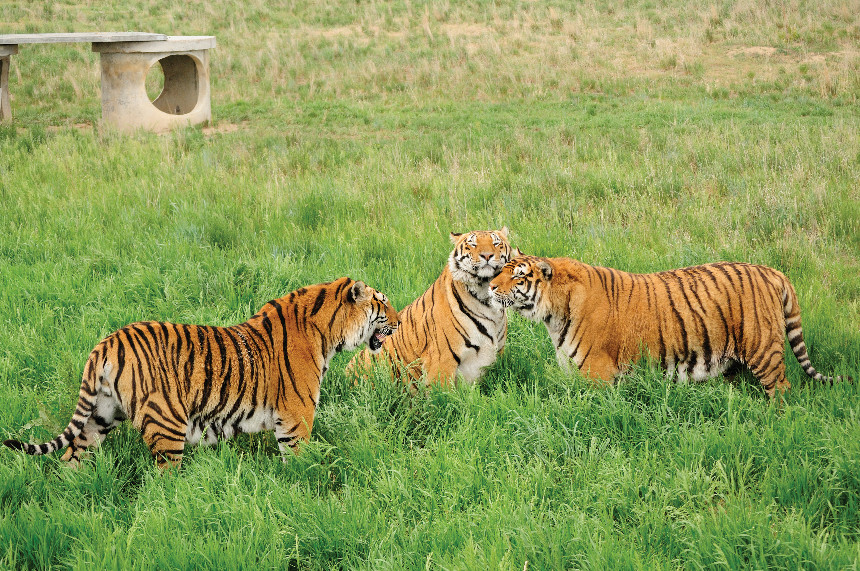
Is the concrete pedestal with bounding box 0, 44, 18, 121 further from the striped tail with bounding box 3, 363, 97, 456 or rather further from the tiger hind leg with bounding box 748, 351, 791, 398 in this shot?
the tiger hind leg with bounding box 748, 351, 791, 398

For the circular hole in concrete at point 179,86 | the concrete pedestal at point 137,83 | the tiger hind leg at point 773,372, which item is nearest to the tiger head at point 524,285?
the tiger hind leg at point 773,372

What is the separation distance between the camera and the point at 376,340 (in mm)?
4312

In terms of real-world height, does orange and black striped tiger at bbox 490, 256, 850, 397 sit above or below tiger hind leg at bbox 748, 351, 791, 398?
above

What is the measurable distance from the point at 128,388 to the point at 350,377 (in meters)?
1.34

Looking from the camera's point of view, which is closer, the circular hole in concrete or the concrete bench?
the concrete bench

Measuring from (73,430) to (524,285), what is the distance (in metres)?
2.31

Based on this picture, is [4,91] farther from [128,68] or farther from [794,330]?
[794,330]

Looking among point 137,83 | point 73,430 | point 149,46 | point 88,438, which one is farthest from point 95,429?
point 149,46

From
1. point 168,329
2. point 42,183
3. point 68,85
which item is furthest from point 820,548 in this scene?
point 68,85

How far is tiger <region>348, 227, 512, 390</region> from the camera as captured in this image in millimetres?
4355

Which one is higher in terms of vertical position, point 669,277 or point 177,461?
point 669,277

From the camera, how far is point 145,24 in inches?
864

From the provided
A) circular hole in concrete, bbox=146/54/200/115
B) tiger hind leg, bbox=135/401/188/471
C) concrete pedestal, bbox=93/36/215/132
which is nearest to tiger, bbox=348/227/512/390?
tiger hind leg, bbox=135/401/188/471

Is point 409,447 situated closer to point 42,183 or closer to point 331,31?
point 42,183
